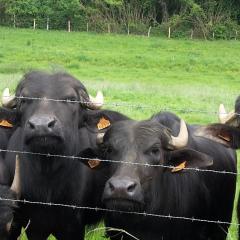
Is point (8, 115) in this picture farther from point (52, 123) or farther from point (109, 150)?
point (109, 150)

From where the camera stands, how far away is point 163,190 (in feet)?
17.1

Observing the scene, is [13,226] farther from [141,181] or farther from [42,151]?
[141,181]

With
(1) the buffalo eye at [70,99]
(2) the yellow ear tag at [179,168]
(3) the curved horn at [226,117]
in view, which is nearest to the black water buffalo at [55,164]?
(1) the buffalo eye at [70,99]

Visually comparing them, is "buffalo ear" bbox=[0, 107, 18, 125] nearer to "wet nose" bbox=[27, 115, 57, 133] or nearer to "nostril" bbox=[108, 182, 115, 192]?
"wet nose" bbox=[27, 115, 57, 133]

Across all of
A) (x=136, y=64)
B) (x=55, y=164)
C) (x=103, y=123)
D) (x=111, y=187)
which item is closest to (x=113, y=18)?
(x=136, y=64)

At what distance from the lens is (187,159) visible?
16.6ft

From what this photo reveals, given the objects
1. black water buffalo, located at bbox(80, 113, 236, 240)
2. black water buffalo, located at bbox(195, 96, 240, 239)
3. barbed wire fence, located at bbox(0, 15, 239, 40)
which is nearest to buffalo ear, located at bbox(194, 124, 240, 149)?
black water buffalo, located at bbox(195, 96, 240, 239)

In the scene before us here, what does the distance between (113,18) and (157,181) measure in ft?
113

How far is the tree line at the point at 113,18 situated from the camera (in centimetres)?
3778

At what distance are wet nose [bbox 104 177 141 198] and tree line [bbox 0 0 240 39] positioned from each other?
110 feet

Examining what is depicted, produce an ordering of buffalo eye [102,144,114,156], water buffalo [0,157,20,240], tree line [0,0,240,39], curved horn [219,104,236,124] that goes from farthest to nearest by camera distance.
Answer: tree line [0,0,240,39], curved horn [219,104,236,124], buffalo eye [102,144,114,156], water buffalo [0,157,20,240]

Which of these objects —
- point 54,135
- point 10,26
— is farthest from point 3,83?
point 10,26

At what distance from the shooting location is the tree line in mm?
37781

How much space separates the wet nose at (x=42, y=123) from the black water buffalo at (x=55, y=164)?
197mm
